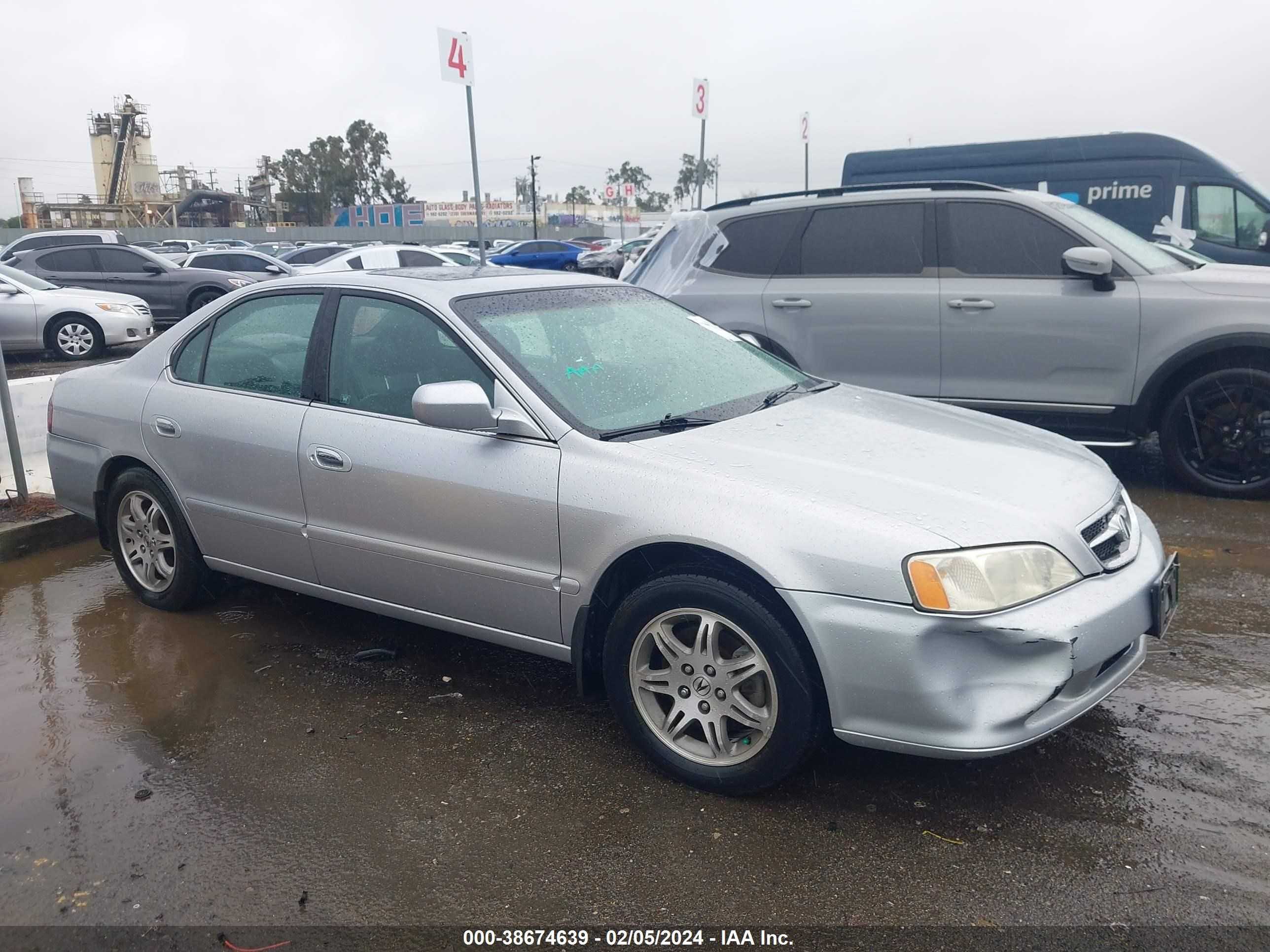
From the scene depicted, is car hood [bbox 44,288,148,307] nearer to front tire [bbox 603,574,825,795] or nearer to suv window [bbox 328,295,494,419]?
suv window [bbox 328,295,494,419]

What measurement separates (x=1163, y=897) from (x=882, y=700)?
2.59 feet

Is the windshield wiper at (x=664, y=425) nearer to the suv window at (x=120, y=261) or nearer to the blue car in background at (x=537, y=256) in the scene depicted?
the suv window at (x=120, y=261)

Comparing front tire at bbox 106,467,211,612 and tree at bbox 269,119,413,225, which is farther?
tree at bbox 269,119,413,225

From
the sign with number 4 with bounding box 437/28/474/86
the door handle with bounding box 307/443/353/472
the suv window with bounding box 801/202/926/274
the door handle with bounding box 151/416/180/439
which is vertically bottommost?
the door handle with bounding box 307/443/353/472

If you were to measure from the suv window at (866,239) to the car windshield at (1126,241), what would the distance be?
82 centimetres

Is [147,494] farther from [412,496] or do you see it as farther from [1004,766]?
[1004,766]

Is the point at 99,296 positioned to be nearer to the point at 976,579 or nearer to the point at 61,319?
the point at 61,319

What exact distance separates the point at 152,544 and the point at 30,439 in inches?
86.2

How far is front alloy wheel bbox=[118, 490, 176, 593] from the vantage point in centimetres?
458

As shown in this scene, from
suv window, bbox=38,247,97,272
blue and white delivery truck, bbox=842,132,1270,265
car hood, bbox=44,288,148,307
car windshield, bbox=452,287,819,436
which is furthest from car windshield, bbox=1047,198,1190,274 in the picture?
suv window, bbox=38,247,97,272

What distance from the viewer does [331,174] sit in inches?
3287

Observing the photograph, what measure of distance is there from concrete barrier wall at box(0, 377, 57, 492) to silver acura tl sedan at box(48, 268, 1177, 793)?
173 centimetres

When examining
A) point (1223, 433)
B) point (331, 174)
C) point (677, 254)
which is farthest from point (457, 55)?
point (331, 174)

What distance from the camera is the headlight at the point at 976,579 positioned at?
8.60ft
